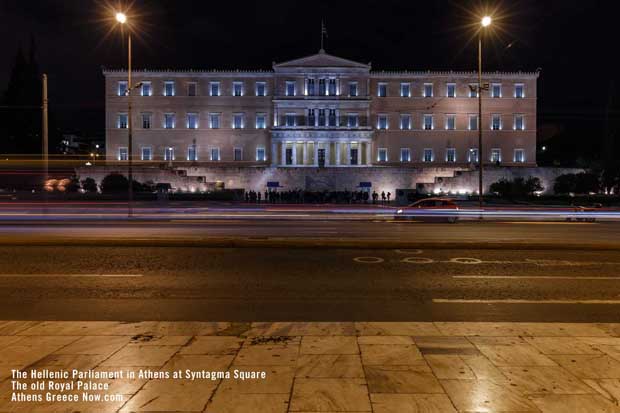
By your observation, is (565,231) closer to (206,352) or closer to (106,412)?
(206,352)

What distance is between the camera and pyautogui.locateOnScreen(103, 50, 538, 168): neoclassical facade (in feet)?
237

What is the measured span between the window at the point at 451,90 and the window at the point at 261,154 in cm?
2735

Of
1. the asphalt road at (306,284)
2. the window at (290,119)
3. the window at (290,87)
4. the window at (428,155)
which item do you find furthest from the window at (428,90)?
the asphalt road at (306,284)

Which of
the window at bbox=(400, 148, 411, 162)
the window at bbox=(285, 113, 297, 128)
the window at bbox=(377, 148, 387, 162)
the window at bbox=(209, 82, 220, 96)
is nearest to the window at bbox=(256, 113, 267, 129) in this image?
the window at bbox=(285, 113, 297, 128)

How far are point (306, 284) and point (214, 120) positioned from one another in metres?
66.8

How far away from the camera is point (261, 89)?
73750 millimetres

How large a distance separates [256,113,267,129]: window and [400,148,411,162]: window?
785 inches

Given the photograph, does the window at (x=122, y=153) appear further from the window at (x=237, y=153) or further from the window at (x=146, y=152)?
the window at (x=237, y=153)

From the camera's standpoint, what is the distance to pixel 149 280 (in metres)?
10.9

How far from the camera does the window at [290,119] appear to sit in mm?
72125

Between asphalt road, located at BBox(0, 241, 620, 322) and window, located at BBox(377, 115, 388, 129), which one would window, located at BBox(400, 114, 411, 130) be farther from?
asphalt road, located at BBox(0, 241, 620, 322)

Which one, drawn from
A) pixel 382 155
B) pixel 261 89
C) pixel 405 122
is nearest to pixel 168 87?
pixel 261 89

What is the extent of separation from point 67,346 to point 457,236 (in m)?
15.4

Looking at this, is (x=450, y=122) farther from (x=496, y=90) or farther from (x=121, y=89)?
(x=121, y=89)
